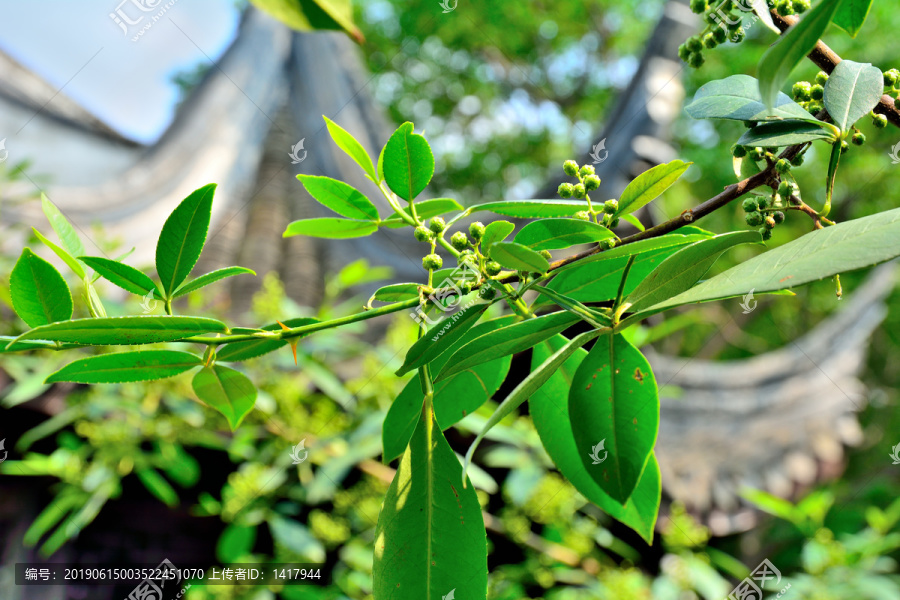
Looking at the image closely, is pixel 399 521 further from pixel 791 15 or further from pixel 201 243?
pixel 791 15

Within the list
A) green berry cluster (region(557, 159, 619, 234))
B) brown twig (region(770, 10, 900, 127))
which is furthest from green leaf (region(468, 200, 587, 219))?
brown twig (region(770, 10, 900, 127))

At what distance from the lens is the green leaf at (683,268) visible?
0.68ft

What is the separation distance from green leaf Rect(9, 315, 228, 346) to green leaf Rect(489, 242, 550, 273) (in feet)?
0.34

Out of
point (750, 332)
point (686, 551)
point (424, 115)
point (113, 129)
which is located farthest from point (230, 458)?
point (424, 115)

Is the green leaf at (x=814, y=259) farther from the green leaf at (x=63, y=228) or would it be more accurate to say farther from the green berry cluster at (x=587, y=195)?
the green leaf at (x=63, y=228)

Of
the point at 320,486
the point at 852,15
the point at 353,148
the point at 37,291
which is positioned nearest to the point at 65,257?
the point at 37,291

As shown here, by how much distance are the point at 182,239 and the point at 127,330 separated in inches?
2.1

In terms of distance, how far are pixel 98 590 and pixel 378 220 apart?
→ 108 cm

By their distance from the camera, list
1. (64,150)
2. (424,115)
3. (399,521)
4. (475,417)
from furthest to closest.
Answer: (424,115) → (64,150) → (475,417) → (399,521)

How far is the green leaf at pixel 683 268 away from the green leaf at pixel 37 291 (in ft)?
0.71

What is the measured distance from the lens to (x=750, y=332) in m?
5.05

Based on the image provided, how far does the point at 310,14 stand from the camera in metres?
0.36

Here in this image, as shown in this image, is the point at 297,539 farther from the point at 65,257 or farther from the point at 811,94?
the point at 811,94

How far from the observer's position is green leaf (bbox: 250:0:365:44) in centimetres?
35
